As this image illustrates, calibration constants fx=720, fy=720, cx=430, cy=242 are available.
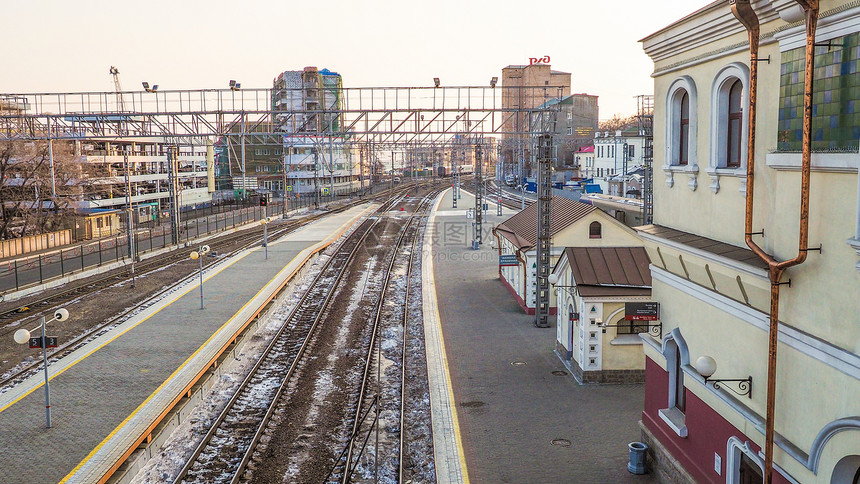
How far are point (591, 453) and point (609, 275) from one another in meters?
4.91

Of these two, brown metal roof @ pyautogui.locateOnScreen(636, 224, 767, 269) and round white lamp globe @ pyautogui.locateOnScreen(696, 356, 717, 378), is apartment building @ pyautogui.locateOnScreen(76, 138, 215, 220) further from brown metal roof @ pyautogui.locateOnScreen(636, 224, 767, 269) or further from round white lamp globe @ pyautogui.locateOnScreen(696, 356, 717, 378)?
round white lamp globe @ pyautogui.locateOnScreen(696, 356, 717, 378)

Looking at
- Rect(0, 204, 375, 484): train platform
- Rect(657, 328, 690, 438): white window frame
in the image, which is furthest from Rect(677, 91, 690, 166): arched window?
Rect(0, 204, 375, 484): train platform

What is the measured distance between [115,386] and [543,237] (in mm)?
12230

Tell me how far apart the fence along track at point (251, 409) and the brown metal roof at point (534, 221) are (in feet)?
23.6

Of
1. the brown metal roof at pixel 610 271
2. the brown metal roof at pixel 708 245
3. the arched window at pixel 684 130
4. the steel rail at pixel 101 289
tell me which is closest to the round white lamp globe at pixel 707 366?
the brown metal roof at pixel 708 245

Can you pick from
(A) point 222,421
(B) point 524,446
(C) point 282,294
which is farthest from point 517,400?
(C) point 282,294

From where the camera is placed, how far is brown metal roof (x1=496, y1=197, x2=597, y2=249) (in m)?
22.6

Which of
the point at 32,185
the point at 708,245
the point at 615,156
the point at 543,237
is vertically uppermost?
the point at 615,156

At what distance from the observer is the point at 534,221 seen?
2583 centimetres

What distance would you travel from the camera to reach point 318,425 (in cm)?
1402

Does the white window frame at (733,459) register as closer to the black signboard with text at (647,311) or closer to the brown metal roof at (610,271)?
→ the black signboard with text at (647,311)

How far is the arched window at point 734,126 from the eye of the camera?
894 cm

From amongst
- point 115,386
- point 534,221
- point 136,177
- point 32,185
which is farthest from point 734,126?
point 136,177

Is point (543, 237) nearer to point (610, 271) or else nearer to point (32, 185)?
point (610, 271)
